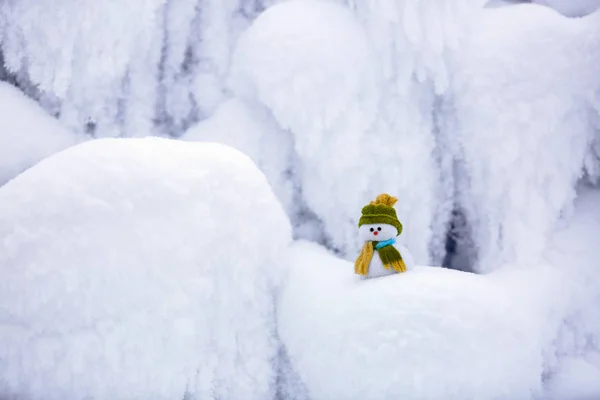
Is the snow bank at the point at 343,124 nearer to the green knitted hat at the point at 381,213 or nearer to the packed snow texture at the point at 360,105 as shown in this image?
the packed snow texture at the point at 360,105

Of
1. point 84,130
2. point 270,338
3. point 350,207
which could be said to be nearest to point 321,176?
point 350,207

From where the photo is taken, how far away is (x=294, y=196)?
183 cm

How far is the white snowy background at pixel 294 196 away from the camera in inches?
42.3

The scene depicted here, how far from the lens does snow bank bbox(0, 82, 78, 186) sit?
1609 millimetres

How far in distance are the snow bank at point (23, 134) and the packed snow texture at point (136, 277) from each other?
51 centimetres

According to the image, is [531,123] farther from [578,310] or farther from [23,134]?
[23,134]

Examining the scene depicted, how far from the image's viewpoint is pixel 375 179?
1.72m

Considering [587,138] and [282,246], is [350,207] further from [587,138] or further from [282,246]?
[587,138]

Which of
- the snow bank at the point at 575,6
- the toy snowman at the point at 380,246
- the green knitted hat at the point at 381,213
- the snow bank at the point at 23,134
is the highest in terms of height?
the snow bank at the point at 575,6

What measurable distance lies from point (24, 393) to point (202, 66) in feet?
4.41

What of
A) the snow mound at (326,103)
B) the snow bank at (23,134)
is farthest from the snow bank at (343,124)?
the snow bank at (23,134)

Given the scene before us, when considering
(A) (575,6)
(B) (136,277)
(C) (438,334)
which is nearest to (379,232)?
(C) (438,334)

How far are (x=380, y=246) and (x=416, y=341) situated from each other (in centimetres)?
30

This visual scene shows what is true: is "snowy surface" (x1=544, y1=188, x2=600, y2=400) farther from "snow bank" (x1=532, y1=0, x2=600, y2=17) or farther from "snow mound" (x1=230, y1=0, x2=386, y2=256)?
"snow bank" (x1=532, y1=0, x2=600, y2=17)
